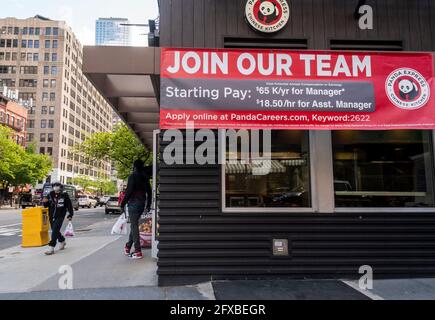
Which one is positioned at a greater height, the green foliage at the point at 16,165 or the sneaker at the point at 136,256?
the green foliage at the point at 16,165

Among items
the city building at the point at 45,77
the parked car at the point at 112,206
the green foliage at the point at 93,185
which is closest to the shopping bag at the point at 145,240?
the parked car at the point at 112,206

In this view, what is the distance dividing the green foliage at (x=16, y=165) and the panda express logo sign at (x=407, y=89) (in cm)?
4838

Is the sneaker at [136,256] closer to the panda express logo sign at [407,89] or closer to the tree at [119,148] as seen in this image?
the panda express logo sign at [407,89]

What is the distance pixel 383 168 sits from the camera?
6.21m

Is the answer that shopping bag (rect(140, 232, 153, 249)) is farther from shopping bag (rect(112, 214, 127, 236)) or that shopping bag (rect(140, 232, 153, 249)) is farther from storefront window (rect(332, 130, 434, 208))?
storefront window (rect(332, 130, 434, 208))

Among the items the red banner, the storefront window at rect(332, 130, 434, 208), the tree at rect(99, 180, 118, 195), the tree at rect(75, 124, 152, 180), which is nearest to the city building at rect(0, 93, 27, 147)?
the tree at rect(75, 124, 152, 180)

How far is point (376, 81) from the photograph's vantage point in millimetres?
5230

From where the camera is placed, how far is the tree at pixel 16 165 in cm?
4603

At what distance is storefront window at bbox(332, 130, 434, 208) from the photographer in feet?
19.9

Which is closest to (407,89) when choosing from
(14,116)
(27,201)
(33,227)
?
(33,227)
